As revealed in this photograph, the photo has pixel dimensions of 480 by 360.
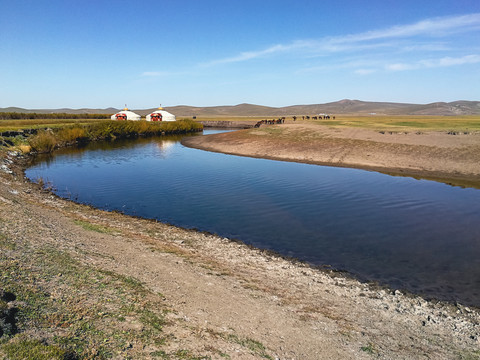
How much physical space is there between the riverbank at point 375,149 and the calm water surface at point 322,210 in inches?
135

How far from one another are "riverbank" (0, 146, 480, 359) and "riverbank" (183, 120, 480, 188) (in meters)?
23.7

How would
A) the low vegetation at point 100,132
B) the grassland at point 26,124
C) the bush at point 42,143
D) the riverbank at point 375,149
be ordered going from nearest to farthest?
the riverbank at point 375,149 < the bush at point 42,143 < the low vegetation at point 100,132 < the grassland at point 26,124

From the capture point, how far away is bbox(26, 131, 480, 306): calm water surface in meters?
12.8

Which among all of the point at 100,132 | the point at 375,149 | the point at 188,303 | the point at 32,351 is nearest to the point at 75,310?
the point at 32,351

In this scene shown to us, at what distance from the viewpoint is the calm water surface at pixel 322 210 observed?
42.0 feet

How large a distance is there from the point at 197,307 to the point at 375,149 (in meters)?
35.3

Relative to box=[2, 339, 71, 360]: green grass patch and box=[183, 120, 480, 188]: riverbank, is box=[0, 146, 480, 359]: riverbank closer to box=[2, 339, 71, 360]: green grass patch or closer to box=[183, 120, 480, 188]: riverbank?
box=[2, 339, 71, 360]: green grass patch

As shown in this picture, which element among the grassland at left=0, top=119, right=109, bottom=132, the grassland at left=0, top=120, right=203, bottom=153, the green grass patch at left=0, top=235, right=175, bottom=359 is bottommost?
the green grass patch at left=0, top=235, right=175, bottom=359

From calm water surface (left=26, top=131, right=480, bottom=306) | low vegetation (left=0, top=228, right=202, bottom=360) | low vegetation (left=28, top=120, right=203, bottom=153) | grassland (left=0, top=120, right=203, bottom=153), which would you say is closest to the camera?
low vegetation (left=0, top=228, right=202, bottom=360)

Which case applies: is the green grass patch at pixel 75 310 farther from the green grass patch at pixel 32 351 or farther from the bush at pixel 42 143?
the bush at pixel 42 143

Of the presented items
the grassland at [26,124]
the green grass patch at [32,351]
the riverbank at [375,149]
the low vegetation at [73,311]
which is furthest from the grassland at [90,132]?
the green grass patch at [32,351]

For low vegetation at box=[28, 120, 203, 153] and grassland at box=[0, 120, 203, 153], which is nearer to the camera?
grassland at box=[0, 120, 203, 153]

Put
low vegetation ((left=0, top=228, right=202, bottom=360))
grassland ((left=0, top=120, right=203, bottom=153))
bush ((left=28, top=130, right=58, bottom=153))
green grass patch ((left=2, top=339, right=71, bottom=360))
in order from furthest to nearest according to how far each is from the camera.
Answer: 1. grassland ((left=0, top=120, right=203, bottom=153))
2. bush ((left=28, top=130, right=58, bottom=153))
3. low vegetation ((left=0, top=228, right=202, bottom=360))
4. green grass patch ((left=2, top=339, right=71, bottom=360))

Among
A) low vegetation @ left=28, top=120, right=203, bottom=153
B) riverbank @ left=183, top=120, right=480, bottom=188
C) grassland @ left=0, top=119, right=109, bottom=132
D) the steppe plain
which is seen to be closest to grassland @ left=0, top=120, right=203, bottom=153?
low vegetation @ left=28, top=120, right=203, bottom=153
